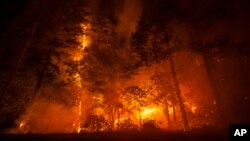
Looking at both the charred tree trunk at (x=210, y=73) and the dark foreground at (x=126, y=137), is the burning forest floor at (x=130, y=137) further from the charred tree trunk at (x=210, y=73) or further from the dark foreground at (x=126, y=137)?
the charred tree trunk at (x=210, y=73)

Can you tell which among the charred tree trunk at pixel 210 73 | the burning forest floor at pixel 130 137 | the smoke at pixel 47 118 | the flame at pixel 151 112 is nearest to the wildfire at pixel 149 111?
the flame at pixel 151 112

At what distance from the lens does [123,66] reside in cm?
2927

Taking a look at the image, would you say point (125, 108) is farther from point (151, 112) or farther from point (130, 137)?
point (130, 137)

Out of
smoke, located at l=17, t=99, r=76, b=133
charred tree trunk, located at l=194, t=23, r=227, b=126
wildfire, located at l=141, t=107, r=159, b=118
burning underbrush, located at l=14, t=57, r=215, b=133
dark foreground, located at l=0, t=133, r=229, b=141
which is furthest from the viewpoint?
wildfire, located at l=141, t=107, r=159, b=118

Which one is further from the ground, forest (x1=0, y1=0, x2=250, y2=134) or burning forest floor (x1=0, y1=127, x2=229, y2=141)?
forest (x1=0, y1=0, x2=250, y2=134)

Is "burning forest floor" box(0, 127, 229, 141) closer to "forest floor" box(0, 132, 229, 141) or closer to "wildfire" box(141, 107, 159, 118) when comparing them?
"forest floor" box(0, 132, 229, 141)

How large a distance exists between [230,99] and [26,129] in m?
20.1

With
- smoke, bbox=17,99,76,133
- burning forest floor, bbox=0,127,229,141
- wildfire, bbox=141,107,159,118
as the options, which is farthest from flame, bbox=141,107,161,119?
burning forest floor, bbox=0,127,229,141

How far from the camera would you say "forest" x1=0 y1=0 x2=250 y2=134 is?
2109 cm

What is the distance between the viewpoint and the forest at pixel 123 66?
21094mm

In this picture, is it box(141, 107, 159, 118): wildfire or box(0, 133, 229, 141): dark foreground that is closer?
box(0, 133, 229, 141): dark foreground

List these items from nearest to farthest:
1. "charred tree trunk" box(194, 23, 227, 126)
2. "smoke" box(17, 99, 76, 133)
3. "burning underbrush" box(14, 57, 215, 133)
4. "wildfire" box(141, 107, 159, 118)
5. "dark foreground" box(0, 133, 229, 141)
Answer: "dark foreground" box(0, 133, 229, 141) < "charred tree trunk" box(194, 23, 227, 126) < "burning underbrush" box(14, 57, 215, 133) < "smoke" box(17, 99, 76, 133) < "wildfire" box(141, 107, 159, 118)

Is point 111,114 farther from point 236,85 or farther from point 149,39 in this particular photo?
point 236,85

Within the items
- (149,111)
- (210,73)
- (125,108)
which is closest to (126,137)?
(210,73)
